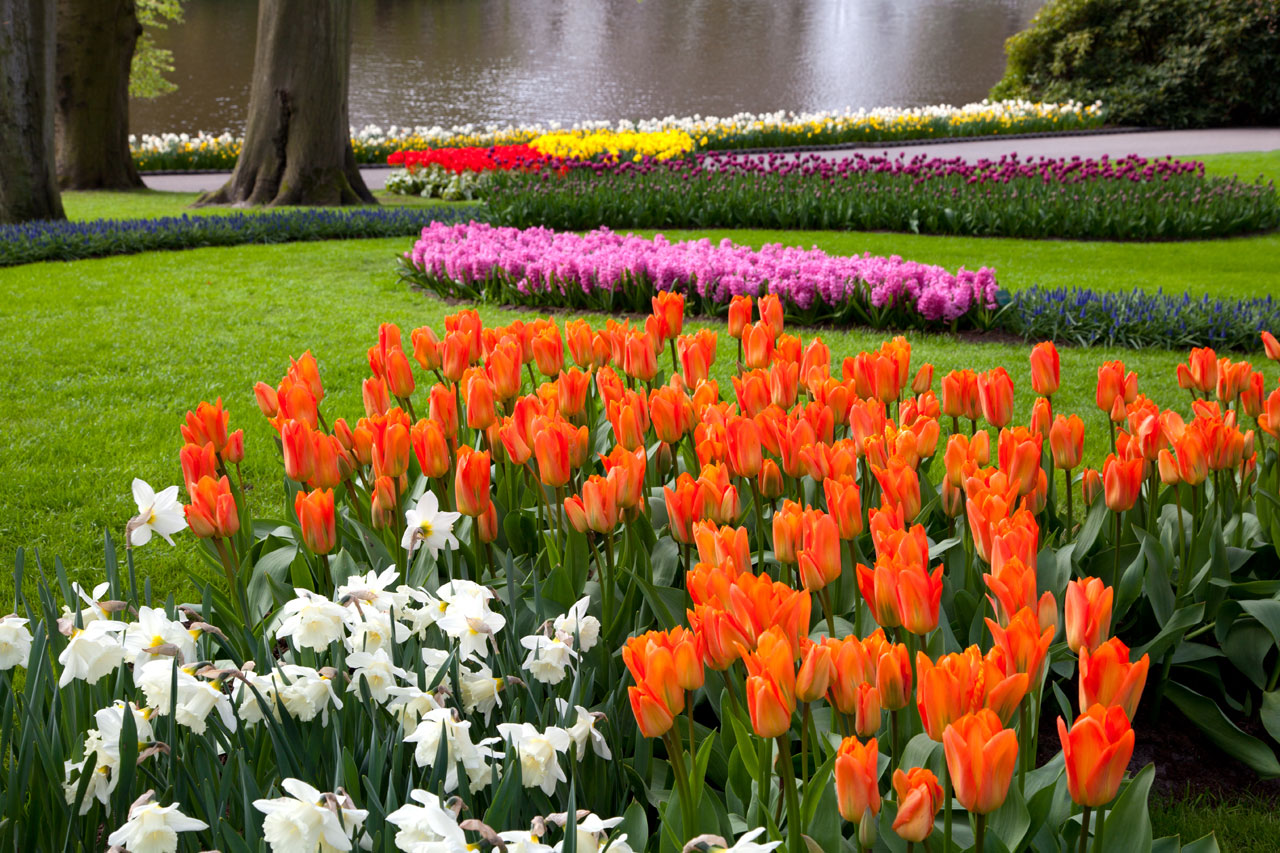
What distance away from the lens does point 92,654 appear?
1.55m

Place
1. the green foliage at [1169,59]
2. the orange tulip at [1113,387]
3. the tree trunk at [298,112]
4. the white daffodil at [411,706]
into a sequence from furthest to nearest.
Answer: the green foliage at [1169,59] < the tree trunk at [298,112] < the orange tulip at [1113,387] < the white daffodil at [411,706]

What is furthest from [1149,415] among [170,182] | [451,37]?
[451,37]

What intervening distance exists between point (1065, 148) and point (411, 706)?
1997cm

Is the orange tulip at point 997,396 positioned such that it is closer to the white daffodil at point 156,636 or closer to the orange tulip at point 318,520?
the orange tulip at point 318,520

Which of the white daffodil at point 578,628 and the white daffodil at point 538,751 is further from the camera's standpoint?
the white daffodil at point 578,628

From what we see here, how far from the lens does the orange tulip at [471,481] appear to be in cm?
190

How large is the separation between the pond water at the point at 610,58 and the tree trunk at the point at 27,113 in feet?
73.6

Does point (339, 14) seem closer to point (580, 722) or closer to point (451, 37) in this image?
point (580, 722)

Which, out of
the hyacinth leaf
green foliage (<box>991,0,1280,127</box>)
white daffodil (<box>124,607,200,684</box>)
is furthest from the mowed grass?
green foliage (<box>991,0,1280,127</box>)

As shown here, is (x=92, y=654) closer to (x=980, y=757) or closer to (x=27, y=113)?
(x=980, y=757)

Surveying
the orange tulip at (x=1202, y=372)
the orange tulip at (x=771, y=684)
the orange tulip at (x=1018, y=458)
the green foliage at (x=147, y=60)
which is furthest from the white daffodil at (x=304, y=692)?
the green foliage at (x=147, y=60)

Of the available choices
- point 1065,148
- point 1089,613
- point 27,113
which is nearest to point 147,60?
point 27,113

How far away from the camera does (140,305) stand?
24.6 ft

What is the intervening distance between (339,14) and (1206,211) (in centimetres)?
1012
